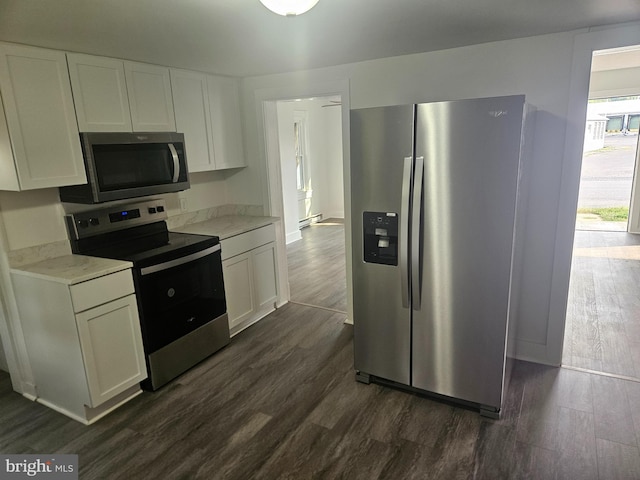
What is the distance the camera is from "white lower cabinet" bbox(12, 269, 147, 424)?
2.31 meters

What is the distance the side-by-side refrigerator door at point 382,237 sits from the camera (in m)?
2.32

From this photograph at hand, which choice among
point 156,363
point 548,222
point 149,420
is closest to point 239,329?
point 156,363

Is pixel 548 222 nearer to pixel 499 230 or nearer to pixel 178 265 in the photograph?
pixel 499 230

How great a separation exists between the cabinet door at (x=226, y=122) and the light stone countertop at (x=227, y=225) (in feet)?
1.67

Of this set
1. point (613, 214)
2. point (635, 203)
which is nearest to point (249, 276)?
point (635, 203)

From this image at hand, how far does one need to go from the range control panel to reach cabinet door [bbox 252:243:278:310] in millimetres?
887

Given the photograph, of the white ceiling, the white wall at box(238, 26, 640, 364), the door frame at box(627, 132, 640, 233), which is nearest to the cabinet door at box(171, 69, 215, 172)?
the white ceiling

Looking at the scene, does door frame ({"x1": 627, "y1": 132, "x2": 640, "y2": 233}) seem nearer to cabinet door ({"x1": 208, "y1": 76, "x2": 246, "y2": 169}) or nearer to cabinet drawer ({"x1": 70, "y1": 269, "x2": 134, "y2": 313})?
cabinet door ({"x1": 208, "y1": 76, "x2": 246, "y2": 169})

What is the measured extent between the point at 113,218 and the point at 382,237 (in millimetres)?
1949

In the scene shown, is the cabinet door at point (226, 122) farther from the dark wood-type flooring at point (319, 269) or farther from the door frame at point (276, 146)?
the dark wood-type flooring at point (319, 269)

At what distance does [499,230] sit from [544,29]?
129 cm

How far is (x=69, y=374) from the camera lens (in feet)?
7.99

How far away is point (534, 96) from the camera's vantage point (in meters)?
2.63

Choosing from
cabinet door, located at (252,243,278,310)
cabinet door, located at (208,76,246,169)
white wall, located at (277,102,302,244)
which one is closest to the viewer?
cabinet door, located at (208,76,246,169)
